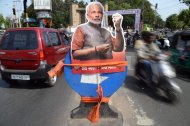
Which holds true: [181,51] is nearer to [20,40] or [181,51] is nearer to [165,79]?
[165,79]

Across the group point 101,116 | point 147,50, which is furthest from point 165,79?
point 101,116

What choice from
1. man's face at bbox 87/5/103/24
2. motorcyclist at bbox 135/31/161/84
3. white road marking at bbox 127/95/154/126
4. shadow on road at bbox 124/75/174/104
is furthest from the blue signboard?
motorcyclist at bbox 135/31/161/84

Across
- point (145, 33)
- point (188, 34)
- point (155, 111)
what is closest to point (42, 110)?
point (155, 111)

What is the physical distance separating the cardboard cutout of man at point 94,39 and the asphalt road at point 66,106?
1060 millimetres

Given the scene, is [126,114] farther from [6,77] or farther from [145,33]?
[6,77]

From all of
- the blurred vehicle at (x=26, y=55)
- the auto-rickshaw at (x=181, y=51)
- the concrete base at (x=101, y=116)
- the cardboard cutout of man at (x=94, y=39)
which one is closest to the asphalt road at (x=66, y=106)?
the concrete base at (x=101, y=116)

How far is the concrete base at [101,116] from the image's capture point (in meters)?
3.50

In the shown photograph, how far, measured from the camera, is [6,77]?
7605 millimetres

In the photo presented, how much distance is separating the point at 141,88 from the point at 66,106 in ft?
8.58

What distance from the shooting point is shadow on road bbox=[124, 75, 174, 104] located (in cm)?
635

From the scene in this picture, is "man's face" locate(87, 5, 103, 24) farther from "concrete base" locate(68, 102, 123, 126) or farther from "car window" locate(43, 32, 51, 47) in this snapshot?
"car window" locate(43, 32, 51, 47)

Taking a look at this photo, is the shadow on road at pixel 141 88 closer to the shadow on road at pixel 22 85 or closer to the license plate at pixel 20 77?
the shadow on road at pixel 22 85

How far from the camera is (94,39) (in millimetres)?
3211

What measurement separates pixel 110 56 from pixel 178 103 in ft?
10.8
